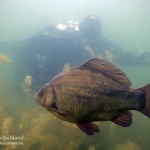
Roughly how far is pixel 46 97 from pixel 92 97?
45 cm

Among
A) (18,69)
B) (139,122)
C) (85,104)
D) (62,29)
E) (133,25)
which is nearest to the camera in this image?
(85,104)

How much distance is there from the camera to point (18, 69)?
16047 mm

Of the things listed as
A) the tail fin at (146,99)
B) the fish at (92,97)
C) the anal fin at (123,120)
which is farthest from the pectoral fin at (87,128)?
the tail fin at (146,99)

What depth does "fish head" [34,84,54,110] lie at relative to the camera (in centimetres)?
246

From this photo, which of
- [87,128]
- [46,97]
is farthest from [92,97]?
[46,97]

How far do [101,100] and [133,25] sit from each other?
94.7 m

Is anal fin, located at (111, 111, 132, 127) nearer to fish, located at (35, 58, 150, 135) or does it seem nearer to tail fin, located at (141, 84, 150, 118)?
fish, located at (35, 58, 150, 135)

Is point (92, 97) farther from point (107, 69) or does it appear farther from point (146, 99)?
point (146, 99)

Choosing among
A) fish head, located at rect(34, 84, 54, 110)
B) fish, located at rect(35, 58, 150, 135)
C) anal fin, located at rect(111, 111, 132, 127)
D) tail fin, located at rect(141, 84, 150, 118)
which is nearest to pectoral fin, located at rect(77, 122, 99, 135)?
fish, located at rect(35, 58, 150, 135)

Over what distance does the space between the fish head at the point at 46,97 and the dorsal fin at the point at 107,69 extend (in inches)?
17.4

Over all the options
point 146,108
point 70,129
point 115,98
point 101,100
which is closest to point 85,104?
point 101,100

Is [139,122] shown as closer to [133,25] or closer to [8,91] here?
[8,91]

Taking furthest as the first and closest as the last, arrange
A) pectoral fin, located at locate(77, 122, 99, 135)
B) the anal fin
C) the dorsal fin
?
the dorsal fin, the anal fin, pectoral fin, located at locate(77, 122, 99, 135)

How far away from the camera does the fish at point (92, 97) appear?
2.40 meters
